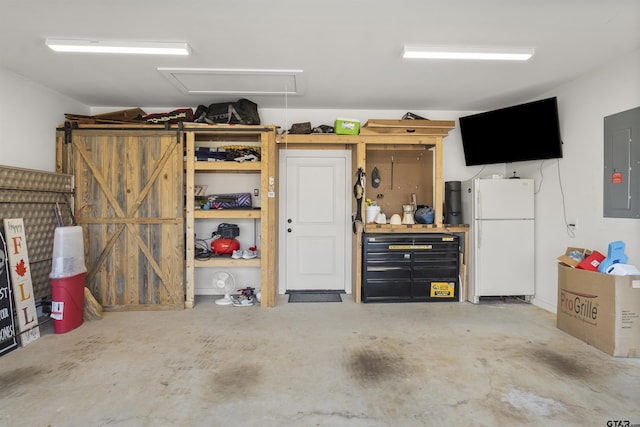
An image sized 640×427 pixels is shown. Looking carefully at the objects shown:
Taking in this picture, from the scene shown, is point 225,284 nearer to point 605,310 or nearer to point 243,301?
point 243,301

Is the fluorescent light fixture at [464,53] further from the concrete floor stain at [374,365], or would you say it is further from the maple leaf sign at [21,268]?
the maple leaf sign at [21,268]

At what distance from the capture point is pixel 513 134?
14.4 feet

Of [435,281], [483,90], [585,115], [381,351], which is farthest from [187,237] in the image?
[585,115]

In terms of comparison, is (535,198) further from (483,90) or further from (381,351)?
(381,351)

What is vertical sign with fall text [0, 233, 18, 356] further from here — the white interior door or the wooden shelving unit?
the white interior door

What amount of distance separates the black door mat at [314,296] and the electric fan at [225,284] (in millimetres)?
821

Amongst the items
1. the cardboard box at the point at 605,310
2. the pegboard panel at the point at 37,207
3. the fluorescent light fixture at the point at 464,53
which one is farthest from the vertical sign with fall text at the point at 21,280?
the cardboard box at the point at 605,310

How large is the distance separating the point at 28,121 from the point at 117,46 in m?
1.78

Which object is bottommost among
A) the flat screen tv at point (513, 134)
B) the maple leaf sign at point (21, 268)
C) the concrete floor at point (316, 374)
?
the concrete floor at point (316, 374)

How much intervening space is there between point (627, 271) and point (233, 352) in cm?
352

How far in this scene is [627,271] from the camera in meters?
2.98

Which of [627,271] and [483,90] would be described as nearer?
[627,271]

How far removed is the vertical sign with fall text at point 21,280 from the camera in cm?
326

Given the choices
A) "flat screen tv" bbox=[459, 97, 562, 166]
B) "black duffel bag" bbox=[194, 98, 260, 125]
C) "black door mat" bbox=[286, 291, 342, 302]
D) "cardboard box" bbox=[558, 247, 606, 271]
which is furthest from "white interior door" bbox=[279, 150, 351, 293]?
"cardboard box" bbox=[558, 247, 606, 271]
